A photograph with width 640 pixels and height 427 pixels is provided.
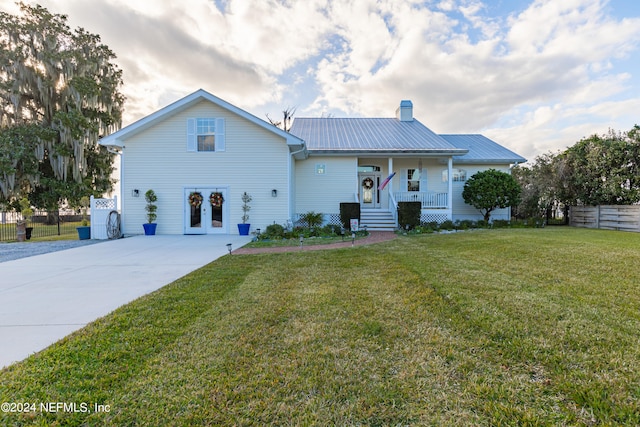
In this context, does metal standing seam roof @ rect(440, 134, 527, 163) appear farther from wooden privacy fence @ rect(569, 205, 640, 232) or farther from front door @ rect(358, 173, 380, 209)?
front door @ rect(358, 173, 380, 209)

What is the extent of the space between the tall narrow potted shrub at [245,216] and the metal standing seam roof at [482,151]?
432 inches

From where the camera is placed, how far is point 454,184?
15.3 metres

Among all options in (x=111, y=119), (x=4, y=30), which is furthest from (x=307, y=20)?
(x=4, y=30)

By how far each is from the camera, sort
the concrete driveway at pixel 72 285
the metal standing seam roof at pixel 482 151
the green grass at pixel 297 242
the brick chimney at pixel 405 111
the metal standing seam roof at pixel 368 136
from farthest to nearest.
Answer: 1. the brick chimney at pixel 405 111
2. the metal standing seam roof at pixel 482 151
3. the metal standing seam roof at pixel 368 136
4. the green grass at pixel 297 242
5. the concrete driveway at pixel 72 285

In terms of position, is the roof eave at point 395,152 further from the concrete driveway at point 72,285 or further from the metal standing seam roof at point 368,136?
the concrete driveway at point 72,285

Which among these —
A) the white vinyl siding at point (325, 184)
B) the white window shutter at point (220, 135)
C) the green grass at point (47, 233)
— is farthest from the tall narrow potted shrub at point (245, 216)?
the green grass at point (47, 233)

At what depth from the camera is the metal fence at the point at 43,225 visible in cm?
1146

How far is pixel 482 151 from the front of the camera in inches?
624

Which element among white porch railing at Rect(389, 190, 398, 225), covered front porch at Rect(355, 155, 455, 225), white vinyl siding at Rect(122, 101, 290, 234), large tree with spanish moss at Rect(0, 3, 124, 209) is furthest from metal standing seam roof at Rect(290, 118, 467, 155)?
large tree with spanish moss at Rect(0, 3, 124, 209)

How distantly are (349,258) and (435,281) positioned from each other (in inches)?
92.5

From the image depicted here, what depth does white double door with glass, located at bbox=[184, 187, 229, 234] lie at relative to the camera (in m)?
12.0

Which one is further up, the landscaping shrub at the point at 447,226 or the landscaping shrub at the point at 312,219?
the landscaping shrub at the point at 312,219

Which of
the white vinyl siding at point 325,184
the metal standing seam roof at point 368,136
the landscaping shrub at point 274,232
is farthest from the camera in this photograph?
the white vinyl siding at point 325,184

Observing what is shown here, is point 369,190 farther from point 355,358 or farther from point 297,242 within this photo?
point 355,358
